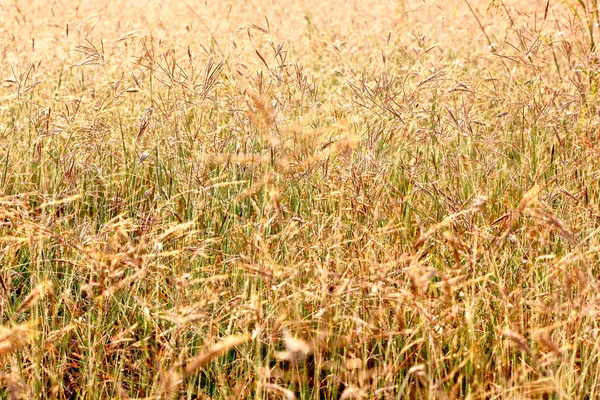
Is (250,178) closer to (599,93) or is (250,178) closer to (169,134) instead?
(169,134)

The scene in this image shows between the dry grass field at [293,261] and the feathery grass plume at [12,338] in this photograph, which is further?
the dry grass field at [293,261]

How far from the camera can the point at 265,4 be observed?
6.06m

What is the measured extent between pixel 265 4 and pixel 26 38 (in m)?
2.98

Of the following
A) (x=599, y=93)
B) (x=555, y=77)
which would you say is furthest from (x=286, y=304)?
(x=555, y=77)

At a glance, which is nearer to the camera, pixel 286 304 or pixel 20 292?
pixel 286 304

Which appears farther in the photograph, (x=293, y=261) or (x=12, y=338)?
(x=293, y=261)

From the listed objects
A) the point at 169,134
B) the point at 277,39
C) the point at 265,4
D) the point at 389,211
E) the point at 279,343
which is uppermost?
the point at 265,4

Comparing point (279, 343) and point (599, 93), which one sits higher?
point (599, 93)

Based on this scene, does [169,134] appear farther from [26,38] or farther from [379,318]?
[26,38]

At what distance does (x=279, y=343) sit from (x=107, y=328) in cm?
37

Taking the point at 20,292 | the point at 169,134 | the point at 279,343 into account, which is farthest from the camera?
the point at 169,134

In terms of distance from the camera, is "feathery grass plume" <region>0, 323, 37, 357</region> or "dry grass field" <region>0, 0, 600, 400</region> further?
"dry grass field" <region>0, 0, 600, 400</region>

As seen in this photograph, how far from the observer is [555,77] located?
3.39 metres

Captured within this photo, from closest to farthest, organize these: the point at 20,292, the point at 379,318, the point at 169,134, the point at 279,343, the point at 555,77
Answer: the point at 379,318 < the point at 279,343 < the point at 20,292 < the point at 169,134 < the point at 555,77
